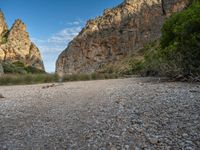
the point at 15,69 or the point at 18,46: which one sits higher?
the point at 18,46

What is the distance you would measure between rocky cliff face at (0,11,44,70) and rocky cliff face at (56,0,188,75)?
1388 cm

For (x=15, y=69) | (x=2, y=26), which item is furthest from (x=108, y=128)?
(x=2, y=26)

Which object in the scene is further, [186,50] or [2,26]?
[2,26]

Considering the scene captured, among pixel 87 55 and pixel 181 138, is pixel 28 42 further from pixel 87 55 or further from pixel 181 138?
pixel 181 138

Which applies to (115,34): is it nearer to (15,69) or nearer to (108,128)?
(15,69)

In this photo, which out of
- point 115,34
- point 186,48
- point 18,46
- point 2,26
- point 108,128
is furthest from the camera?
point 115,34

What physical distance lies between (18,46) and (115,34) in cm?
4322

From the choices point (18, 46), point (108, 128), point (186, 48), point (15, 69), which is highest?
point (18, 46)

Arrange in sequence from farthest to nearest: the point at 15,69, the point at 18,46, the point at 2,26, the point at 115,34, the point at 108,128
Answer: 1. the point at 115,34
2. the point at 2,26
3. the point at 18,46
4. the point at 15,69
5. the point at 108,128

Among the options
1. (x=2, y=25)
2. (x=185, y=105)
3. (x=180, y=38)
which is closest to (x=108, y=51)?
(x=2, y=25)

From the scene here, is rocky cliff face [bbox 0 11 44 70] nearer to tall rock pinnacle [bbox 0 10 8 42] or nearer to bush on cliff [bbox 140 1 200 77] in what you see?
tall rock pinnacle [bbox 0 10 8 42]

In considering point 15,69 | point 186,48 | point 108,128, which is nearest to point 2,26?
point 15,69

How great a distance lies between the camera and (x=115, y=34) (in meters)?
130

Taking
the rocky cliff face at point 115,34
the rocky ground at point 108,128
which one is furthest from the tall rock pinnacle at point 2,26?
the rocky ground at point 108,128
